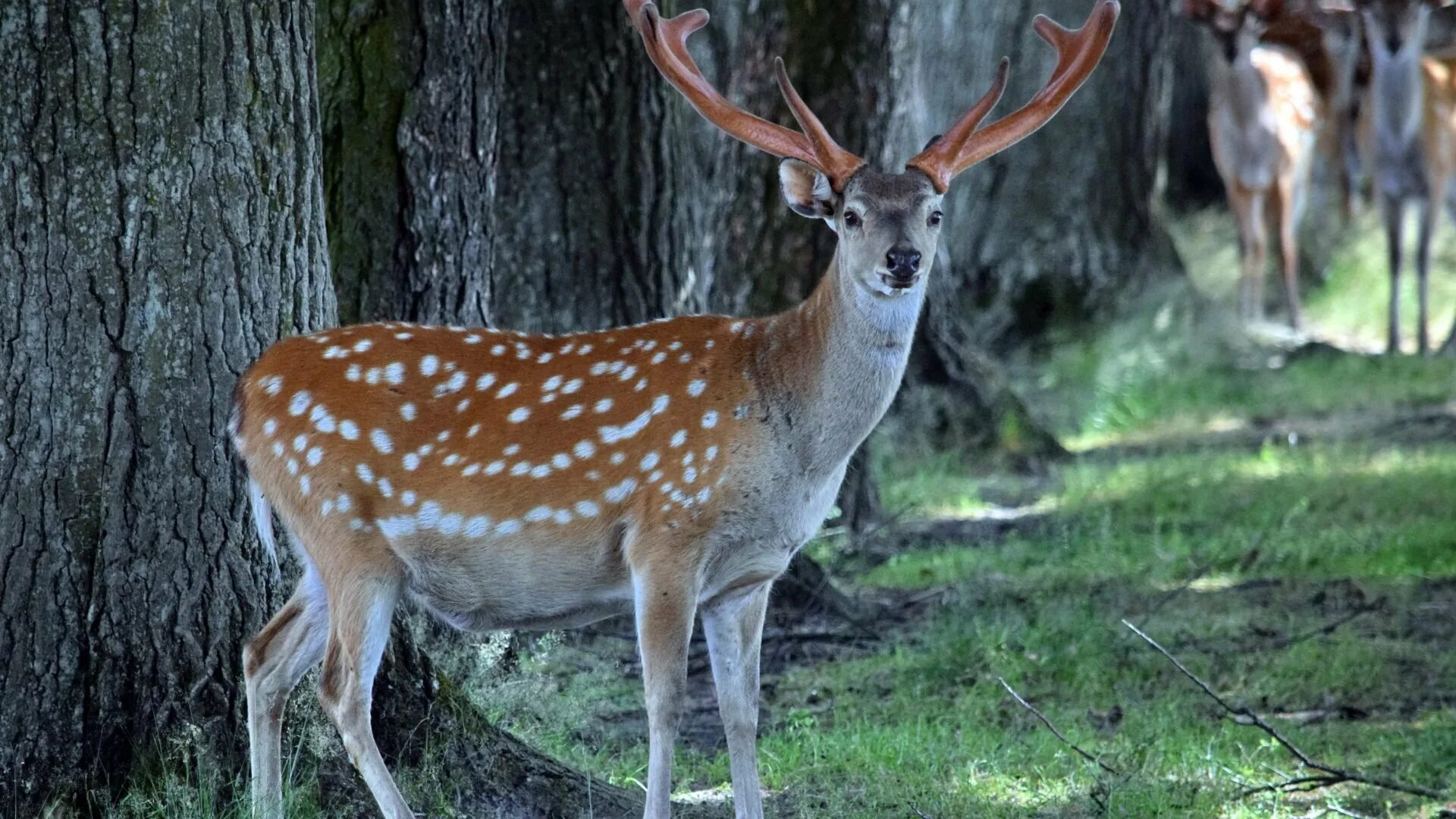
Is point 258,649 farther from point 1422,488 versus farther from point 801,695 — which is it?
point 1422,488

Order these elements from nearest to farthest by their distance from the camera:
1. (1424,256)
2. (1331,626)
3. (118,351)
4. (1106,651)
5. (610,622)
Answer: (118,351)
(1106,651)
(1331,626)
(610,622)
(1424,256)

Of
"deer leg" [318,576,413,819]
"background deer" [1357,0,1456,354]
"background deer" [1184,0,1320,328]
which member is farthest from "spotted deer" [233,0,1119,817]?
"background deer" [1184,0,1320,328]

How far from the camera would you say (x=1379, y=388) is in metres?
12.5

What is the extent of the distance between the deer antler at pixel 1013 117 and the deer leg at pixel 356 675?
1.83m

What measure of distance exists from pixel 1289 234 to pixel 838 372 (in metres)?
10.6

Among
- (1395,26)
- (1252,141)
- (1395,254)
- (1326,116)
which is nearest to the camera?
(1395,26)

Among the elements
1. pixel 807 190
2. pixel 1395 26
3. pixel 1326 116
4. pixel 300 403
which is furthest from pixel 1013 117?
pixel 1326 116

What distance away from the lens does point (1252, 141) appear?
1505 cm

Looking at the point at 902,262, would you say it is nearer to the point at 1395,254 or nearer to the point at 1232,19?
the point at 1395,254

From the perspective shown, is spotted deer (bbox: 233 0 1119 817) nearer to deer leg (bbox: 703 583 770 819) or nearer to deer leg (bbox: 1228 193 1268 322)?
deer leg (bbox: 703 583 770 819)

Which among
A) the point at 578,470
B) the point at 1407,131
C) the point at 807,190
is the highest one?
→ the point at 807,190

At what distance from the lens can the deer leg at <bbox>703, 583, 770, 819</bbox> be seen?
5.27m

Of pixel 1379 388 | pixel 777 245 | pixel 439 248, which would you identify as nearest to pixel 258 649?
pixel 439 248

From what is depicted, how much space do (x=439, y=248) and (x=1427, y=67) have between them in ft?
34.8
